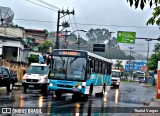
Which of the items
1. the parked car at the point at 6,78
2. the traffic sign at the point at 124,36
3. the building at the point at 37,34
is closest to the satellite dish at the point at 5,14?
the traffic sign at the point at 124,36

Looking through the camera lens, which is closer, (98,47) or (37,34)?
(98,47)

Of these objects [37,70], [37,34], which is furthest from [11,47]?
[37,34]

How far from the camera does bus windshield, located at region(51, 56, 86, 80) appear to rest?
22828mm

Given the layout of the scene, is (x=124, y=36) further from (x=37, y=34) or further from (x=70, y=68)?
(x=37, y=34)

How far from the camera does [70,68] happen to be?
22922 millimetres

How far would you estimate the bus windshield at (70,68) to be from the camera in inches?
899

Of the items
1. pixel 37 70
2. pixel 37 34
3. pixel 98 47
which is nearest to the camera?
pixel 37 70

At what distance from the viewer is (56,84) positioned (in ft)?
75.3

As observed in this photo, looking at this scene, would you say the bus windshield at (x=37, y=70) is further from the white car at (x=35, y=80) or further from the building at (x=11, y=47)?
the building at (x=11, y=47)

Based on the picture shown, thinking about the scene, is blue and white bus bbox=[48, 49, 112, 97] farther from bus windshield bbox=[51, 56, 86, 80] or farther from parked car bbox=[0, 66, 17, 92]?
parked car bbox=[0, 66, 17, 92]

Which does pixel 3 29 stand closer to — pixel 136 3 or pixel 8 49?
pixel 8 49

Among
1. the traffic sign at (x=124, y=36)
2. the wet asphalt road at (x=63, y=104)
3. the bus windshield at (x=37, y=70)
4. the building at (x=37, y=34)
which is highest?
the building at (x=37, y=34)

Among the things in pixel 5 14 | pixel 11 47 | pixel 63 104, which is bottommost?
pixel 63 104

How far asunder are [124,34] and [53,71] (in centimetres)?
3002
